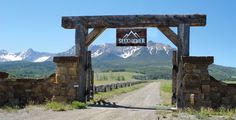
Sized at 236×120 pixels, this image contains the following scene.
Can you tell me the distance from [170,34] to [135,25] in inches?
65.6

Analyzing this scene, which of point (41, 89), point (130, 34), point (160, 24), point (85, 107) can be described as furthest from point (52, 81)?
point (160, 24)

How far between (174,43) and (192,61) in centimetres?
141

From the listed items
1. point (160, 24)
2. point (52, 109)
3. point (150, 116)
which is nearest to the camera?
point (150, 116)

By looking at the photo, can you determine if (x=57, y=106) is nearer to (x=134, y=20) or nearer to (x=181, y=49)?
(x=134, y=20)

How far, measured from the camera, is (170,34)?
20.0 metres

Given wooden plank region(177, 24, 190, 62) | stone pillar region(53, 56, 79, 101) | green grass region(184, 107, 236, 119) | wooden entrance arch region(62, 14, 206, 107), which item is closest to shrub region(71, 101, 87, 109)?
stone pillar region(53, 56, 79, 101)

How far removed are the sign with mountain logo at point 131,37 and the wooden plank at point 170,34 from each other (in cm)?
97

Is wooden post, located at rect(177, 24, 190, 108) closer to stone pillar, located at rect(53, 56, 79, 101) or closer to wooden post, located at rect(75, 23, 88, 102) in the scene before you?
wooden post, located at rect(75, 23, 88, 102)

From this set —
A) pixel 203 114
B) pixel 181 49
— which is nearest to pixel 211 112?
pixel 203 114

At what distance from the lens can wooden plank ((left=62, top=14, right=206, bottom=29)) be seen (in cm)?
1959

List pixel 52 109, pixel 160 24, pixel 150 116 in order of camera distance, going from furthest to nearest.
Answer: pixel 160 24 → pixel 52 109 → pixel 150 116

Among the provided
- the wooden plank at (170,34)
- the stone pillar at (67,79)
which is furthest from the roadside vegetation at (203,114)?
the stone pillar at (67,79)

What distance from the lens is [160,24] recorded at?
786 inches

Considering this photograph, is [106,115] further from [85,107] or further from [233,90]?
[233,90]
